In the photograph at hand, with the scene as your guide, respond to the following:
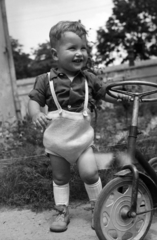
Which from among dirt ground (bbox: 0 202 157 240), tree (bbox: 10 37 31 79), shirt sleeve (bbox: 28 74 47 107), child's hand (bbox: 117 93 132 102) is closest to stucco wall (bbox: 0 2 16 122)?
dirt ground (bbox: 0 202 157 240)

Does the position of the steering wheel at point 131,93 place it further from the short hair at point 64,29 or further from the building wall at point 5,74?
the building wall at point 5,74

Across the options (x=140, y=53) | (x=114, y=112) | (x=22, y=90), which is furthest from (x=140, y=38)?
(x=114, y=112)

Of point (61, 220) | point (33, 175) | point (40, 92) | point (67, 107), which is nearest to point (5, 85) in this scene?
point (33, 175)

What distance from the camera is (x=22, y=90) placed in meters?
9.88

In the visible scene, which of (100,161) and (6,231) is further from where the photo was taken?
(100,161)

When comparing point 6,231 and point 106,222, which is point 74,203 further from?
point 106,222

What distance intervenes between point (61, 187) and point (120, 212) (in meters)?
0.57

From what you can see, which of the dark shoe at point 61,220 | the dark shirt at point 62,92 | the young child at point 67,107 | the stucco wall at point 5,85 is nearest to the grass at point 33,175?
the dark shoe at point 61,220

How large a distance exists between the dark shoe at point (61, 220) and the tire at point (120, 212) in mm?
422

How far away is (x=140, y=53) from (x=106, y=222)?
37.9 metres

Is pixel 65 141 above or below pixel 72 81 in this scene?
below

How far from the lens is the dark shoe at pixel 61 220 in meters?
2.46

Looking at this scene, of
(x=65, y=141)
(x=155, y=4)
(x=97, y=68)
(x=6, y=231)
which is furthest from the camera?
(x=155, y=4)

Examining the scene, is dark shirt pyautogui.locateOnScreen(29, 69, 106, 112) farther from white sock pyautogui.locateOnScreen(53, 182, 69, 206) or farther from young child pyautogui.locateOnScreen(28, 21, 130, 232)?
white sock pyautogui.locateOnScreen(53, 182, 69, 206)
